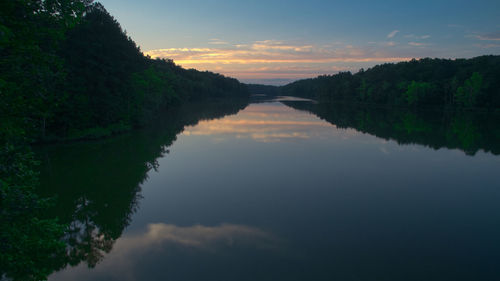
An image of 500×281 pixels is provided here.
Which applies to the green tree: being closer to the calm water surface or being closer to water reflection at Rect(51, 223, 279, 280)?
the calm water surface

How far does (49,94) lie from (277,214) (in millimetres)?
9022

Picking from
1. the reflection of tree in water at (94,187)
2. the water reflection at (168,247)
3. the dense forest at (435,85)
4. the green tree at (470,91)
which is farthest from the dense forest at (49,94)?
the green tree at (470,91)

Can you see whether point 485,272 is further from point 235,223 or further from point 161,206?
point 161,206

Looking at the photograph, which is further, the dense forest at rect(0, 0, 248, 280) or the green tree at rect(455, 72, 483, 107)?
the green tree at rect(455, 72, 483, 107)

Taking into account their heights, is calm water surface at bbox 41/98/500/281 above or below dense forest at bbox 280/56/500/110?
below

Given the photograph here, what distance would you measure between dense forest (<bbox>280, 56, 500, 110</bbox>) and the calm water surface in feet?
214

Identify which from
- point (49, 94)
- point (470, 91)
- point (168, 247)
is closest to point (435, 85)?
point (470, 91)

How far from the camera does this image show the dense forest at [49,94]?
5562 millimetres

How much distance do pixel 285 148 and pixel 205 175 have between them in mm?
9493

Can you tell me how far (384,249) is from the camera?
948 cm

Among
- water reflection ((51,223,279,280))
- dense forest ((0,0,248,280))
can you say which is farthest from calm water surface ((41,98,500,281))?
dense forest ((0,0,248,280))

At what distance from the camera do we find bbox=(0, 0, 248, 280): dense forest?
5.56 m

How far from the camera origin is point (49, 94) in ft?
35.2

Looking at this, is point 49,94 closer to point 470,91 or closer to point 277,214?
point 277,214
